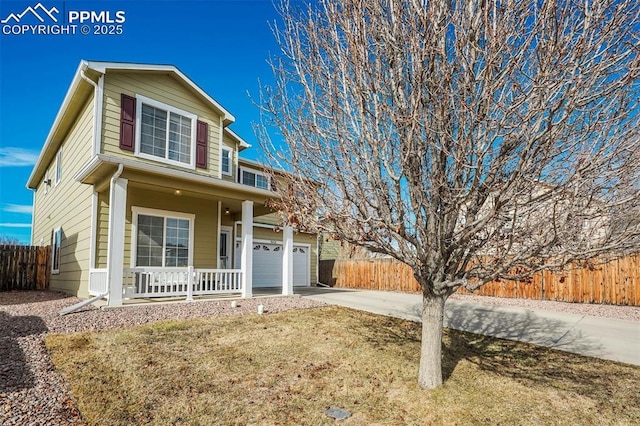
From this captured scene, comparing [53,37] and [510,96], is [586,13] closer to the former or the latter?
[510,96]

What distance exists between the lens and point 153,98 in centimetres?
1057

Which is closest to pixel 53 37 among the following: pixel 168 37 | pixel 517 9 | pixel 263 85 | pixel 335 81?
pixel 168 37

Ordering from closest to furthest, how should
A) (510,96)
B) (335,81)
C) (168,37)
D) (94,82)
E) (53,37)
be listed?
(510,96) → (335,81) → (94,82) → (53,37) → (168,37)

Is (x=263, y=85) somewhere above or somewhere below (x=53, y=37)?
below

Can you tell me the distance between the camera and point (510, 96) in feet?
11.4

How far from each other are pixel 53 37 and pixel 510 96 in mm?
12042

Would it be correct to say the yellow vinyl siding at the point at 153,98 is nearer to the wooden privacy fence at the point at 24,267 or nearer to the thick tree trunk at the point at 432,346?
the wooden privacy fence at the point at 24,267

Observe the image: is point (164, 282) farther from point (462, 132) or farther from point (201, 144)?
point (462, 132)

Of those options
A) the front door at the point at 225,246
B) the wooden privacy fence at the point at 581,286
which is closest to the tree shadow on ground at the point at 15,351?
the front door at the point at 225,246

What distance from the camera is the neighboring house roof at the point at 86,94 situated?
9.22 meters

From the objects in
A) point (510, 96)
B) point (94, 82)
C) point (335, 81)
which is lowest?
point (510, 96)

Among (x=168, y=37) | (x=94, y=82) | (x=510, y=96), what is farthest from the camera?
(x=168, y=37)

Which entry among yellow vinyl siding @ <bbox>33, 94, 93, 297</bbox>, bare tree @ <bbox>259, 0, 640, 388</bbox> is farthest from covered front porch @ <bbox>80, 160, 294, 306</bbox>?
bare tree @ <bbox>259, 0, 640, 388</bbox>

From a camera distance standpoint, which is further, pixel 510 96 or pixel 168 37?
pixel 168 37
